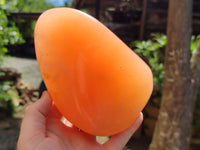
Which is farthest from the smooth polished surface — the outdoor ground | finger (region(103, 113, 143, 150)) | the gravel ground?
the gravel ground

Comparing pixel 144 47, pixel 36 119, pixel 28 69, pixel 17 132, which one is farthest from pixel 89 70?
pixel 28 69

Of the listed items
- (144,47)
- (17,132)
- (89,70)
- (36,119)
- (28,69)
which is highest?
(89,70)

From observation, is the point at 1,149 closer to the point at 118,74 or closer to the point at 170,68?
the point at 170,68

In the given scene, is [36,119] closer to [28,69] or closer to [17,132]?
[17,132]

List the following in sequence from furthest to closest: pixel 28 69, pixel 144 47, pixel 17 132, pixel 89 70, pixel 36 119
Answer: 1. pixel 28 69
2. pixel 17 132
3. pixel 144 47
4. pixel 36 119
5. pixel 89 70

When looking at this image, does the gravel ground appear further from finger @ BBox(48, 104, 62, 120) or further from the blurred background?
finger @ BBox(48, 104, 62, 120)

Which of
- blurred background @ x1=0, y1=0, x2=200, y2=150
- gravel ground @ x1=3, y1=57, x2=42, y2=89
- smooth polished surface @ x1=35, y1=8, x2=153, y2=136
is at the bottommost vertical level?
gravel ground @ x1=3, y1=57, x2=42, y2=89

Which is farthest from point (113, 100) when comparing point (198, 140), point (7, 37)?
point (198, 140)

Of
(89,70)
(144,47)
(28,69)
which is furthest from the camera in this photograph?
(28,69)
